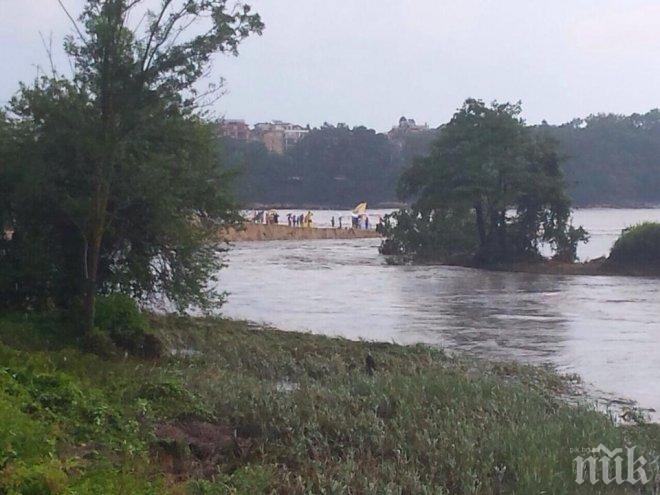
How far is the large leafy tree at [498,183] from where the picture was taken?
135ft

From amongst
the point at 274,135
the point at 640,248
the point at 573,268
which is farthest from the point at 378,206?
the point at 640,248

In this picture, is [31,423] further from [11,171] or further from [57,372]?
[11,171]

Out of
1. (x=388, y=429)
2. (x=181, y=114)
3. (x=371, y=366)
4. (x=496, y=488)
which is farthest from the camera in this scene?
(x=181, y=114)

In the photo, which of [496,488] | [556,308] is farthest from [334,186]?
[496,488]

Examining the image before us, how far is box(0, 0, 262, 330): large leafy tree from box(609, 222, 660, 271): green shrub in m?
24.9

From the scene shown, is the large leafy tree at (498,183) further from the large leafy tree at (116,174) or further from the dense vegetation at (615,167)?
the dense vegetation at (615,167)

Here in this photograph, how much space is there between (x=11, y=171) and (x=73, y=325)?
315cm

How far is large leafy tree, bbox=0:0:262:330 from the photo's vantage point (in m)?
14.2

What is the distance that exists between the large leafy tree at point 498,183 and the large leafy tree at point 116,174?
24850 millimetres

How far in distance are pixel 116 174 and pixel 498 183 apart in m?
28.5

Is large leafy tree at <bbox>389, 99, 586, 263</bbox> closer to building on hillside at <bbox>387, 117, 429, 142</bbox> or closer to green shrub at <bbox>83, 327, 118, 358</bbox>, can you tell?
green shrub at <bbox>83, 327, 118, 358</bbox>

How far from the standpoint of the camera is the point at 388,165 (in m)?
117

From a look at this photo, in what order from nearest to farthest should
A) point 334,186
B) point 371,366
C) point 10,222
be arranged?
point 371,366, point 10,222, point 334,186

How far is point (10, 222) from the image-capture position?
1633 cm
